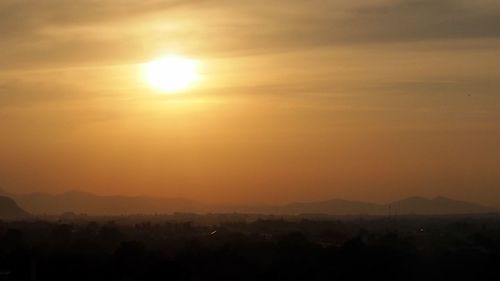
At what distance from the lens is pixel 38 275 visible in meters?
50.1

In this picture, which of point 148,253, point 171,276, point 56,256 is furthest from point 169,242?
point 171,276

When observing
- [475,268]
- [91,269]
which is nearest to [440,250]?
[475,268]

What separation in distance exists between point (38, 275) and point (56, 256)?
6356 mm

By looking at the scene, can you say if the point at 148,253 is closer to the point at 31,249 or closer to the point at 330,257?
the point at 31,249

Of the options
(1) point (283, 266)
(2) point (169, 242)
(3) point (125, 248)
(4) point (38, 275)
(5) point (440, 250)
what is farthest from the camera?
(2) point (169, 242)

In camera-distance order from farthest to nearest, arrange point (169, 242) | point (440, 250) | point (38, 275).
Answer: point (169, 242) < point (440, 250) < point (38, 275)

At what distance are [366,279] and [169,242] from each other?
32614 millimetres

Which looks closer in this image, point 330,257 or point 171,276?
point 171,276

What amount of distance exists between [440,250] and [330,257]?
42.1 feet

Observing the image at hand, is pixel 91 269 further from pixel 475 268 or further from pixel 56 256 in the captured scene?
pixel 475 268

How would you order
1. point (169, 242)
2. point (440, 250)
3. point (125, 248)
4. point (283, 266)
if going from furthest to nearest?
point (169, 242) → point (440, 250) → point (125, 248) → point (283, 266)

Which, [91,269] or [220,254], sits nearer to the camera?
[91,269]

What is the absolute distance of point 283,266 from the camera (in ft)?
180

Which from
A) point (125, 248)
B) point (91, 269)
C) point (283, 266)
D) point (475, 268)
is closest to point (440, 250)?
point (475, 268)
